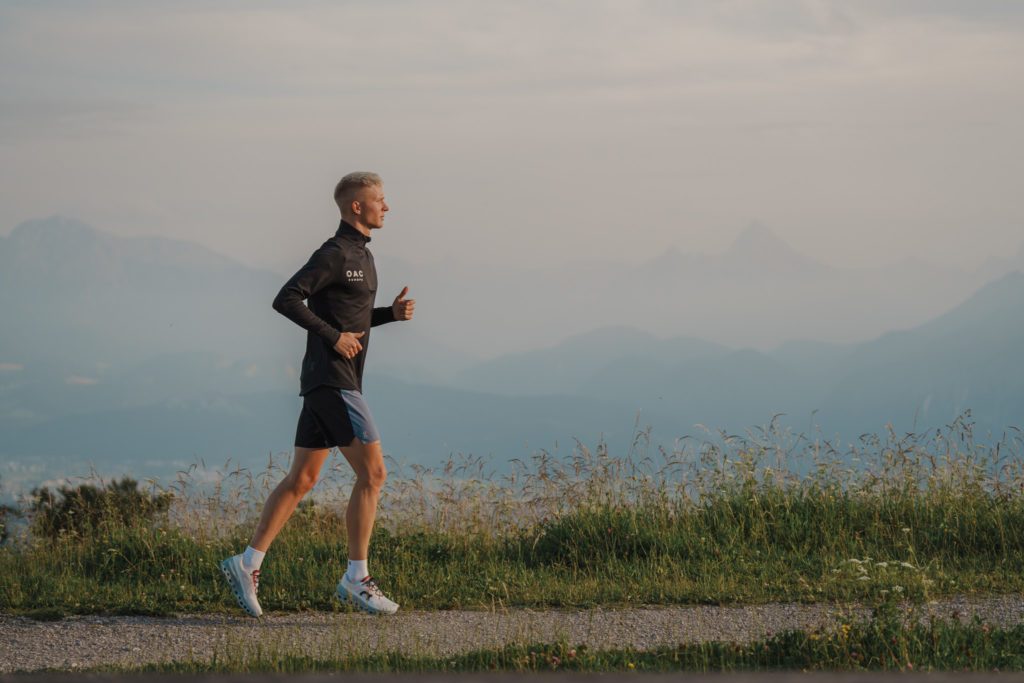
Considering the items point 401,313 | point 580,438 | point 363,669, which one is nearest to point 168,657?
point 363,669

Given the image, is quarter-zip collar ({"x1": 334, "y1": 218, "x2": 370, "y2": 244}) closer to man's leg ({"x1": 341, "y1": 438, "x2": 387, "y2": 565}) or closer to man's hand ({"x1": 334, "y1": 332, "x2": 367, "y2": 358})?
man's hand ({"x1": 334, "y1": 332, "x2": 367, "y2": 358})

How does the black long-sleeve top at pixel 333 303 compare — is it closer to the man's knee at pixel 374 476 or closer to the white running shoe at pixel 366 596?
the man's knee at pixel 374 476

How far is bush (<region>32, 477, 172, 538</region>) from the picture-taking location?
9.60 meters

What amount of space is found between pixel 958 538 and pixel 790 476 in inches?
51.4

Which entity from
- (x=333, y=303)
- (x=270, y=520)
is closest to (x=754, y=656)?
(x=270, y=520)

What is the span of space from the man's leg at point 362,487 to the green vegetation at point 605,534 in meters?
0.44

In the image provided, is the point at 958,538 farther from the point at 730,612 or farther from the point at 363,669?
the point at 363,669

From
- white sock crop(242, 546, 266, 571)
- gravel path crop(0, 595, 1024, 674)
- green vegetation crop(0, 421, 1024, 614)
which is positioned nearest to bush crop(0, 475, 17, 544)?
green vegetation crop(0, 421, 1024, 614)

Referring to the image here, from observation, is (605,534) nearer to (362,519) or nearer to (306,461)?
(362,519)

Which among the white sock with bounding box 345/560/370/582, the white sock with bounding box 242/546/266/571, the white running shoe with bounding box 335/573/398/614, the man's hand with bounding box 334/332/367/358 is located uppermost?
the man's hand with bounding box 334/332/367/358

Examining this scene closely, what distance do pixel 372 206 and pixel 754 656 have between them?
3.44m

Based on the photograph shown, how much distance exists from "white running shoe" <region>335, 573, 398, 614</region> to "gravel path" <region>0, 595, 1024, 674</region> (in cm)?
8

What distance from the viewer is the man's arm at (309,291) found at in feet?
23.1

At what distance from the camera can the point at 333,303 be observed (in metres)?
7.33
